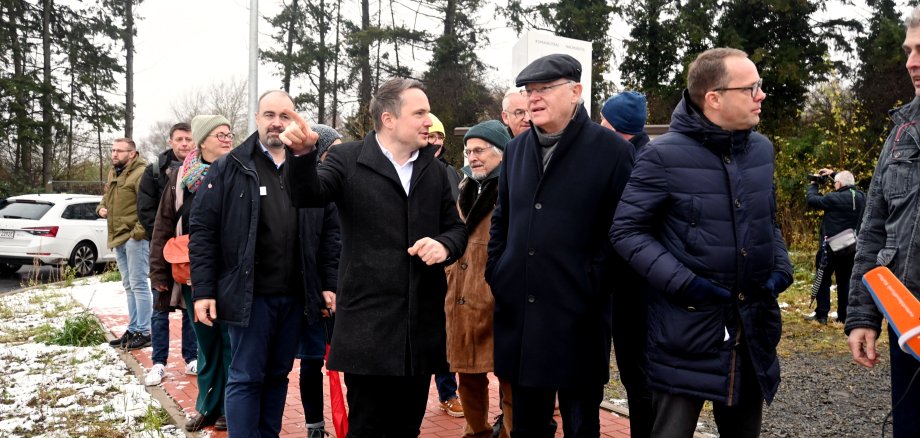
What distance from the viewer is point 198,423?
4.78 meters

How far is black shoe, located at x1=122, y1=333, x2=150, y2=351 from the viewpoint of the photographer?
284 inches

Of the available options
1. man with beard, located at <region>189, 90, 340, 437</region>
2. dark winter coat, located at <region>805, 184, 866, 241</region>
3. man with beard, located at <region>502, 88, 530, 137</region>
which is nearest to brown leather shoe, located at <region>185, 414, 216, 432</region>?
man with beard, located at <region>189, 90, 340, 437</region>

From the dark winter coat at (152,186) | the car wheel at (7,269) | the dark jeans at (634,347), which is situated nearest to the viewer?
the dark jeans at (634,347)

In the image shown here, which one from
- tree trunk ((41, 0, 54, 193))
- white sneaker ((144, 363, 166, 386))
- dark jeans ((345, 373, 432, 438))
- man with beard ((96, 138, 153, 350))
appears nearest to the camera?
dark jeans ((345, 373, 432, 438))

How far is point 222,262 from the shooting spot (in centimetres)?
396

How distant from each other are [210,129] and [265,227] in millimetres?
1361

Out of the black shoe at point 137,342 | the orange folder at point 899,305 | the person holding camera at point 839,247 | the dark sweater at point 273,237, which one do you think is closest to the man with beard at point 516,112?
the dark sweater at point 273,237

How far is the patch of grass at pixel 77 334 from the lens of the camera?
7512 millimetres

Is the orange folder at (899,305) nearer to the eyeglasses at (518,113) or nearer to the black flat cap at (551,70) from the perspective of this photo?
the black flat cap at (551,70)

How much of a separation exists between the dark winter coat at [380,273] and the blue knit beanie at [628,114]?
4.44 feet

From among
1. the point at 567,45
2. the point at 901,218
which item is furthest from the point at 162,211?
the point at 567,45

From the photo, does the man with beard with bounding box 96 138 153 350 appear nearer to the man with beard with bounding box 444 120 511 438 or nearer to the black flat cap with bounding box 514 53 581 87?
the man with beard with bounding box 444 120 511 438

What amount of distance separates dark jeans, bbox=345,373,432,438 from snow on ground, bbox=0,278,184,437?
6.07ft

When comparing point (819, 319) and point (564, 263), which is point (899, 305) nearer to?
point (564, 263)
